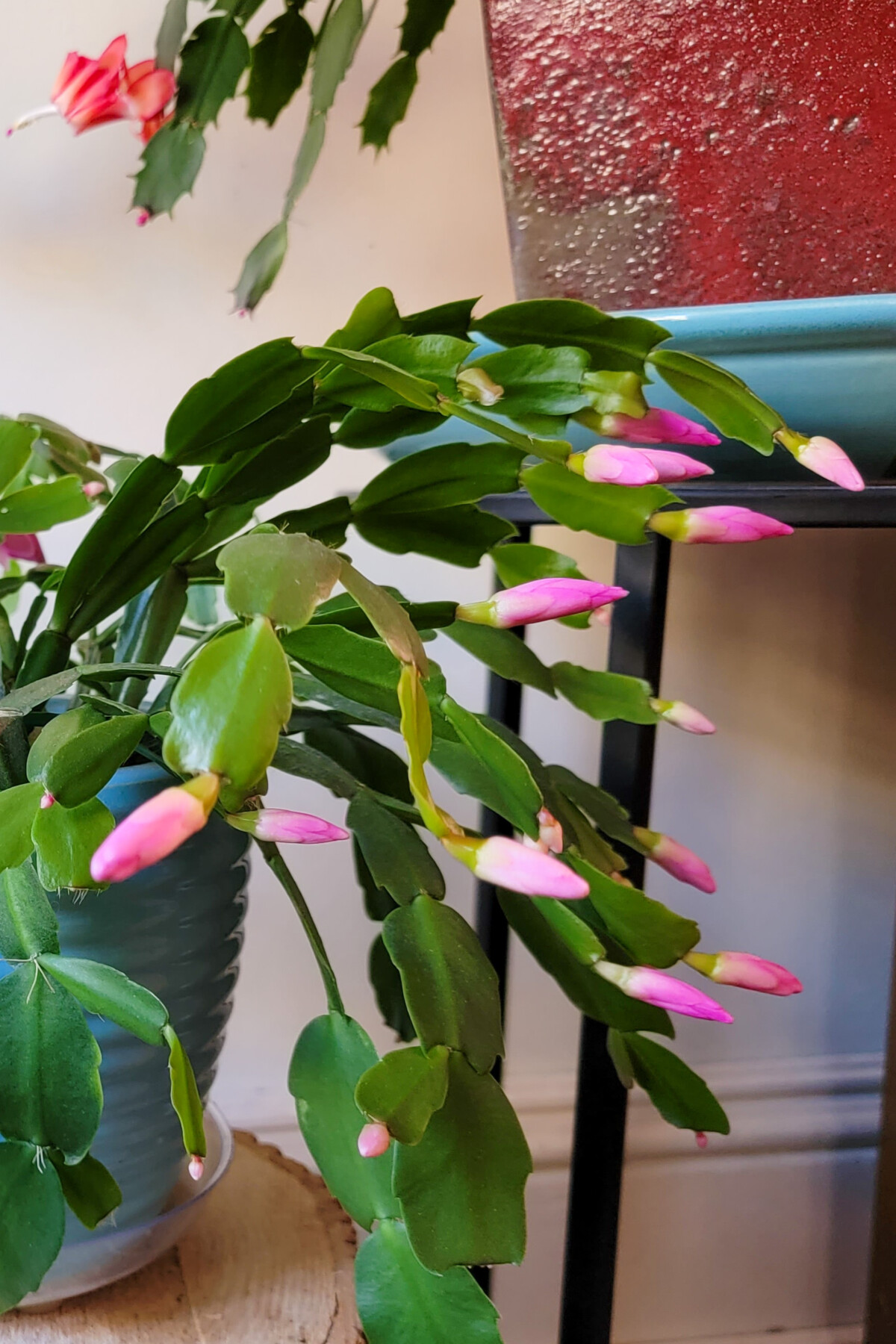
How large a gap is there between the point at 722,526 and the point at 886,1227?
45 centimetres

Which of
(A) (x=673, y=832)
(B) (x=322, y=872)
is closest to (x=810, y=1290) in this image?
(A) (x=673, y=832)

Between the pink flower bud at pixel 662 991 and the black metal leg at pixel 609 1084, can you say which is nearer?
the pink flower bud at pixel 662 991

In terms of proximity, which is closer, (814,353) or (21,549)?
(814,353)

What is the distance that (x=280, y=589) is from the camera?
262 millimetres

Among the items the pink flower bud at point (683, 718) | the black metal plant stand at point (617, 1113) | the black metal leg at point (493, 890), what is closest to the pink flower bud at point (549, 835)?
the pink flower bud at point (683, 718)

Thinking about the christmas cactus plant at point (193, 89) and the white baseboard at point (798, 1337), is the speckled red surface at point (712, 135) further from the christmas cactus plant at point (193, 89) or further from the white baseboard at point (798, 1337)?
the white baseboard at point (798, 1337)

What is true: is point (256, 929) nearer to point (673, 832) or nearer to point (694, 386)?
point (673, 832)

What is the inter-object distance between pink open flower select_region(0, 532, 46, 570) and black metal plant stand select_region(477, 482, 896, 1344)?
0.92 feet

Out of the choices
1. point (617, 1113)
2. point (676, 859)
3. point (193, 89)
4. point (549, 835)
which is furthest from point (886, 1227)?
point (193, 89)

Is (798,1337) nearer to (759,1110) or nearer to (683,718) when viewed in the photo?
(759,1110)

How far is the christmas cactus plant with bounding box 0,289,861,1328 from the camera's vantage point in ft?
0.92

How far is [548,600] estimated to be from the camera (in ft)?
1.06

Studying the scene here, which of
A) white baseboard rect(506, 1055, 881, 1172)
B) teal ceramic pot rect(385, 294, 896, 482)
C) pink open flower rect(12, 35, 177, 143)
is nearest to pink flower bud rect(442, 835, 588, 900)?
teal ceramic pot rect(385, 294, 896, 482)

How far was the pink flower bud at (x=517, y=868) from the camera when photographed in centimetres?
24
